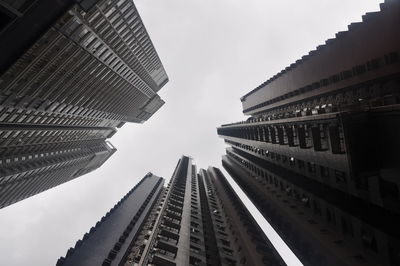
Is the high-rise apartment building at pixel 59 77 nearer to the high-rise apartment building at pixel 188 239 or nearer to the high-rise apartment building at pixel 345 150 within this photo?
the high-rise apartment building at pixel 345 150

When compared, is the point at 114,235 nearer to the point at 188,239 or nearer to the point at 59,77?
the point at 59,77

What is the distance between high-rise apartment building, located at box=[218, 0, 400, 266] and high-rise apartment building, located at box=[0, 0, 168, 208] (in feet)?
67.1

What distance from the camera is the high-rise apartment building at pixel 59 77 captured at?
23.1 m

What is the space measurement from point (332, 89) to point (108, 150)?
168m

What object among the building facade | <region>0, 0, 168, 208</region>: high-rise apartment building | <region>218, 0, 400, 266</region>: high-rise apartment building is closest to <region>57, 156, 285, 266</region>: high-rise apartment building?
the building facade

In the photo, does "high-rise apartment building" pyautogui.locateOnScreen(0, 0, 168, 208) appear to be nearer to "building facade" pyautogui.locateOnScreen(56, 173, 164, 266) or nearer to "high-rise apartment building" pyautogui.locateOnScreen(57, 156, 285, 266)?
"high-rise apartment building" pyautogui.locateOnScreen(57, 156, 285, 266)

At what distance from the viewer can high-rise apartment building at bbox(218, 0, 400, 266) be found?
2342cm

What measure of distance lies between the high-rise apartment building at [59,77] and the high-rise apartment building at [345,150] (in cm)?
2044

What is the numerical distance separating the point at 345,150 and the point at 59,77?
186 ft

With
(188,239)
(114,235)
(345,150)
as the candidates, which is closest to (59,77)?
(188,239)

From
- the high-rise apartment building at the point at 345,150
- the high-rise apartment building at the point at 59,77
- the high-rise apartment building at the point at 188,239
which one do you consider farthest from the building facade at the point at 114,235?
the high-rise apartment building at the point at 345,150

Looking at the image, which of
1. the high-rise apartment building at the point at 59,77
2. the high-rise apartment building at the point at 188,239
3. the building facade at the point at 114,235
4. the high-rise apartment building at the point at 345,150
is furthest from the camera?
the building facade at the point at 114,235

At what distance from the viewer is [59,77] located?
6775cm

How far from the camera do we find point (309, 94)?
2018 inches
